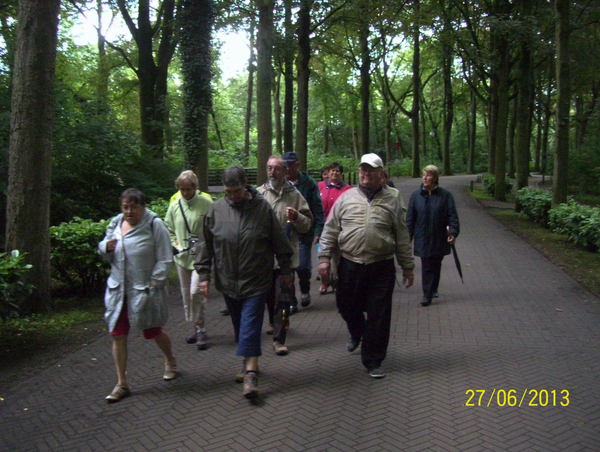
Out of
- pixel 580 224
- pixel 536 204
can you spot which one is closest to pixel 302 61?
pixel 536 204

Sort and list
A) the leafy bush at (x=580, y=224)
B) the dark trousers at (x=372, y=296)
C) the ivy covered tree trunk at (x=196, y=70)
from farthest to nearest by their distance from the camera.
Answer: the ivy covered tree trunk at (x=196, y=70) → the leafy bush at (x=580, y=224) → the dark trousers at (x=372, y=296)

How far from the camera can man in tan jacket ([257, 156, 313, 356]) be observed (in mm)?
5688

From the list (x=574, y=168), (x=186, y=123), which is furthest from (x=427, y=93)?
(x=186, y=123)

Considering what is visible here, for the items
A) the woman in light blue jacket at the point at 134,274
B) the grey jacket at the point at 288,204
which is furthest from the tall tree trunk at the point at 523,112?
the woman in light blue jacket at the point at 134,274

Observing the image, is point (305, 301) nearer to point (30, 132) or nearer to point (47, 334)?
point (47, 334)

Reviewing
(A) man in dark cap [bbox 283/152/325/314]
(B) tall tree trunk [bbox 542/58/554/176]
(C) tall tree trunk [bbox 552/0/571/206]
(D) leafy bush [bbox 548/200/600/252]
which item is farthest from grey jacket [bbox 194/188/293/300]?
(B) tall tree trunk [bbox 542/58/554/176]

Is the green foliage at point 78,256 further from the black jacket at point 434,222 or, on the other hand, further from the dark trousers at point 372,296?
the black jacket at point 434,222

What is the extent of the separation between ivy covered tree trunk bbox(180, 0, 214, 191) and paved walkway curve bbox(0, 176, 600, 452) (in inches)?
306

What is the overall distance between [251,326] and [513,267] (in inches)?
303

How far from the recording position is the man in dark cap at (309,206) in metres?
7.11

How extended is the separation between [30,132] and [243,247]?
4.07 m

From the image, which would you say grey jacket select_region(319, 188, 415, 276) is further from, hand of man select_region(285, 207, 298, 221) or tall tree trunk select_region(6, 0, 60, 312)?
tall tree trunk select_region(6, 0, 60, 312)

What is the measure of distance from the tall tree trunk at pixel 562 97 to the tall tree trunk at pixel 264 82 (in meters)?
7.45

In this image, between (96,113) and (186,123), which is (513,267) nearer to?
(186,123)
